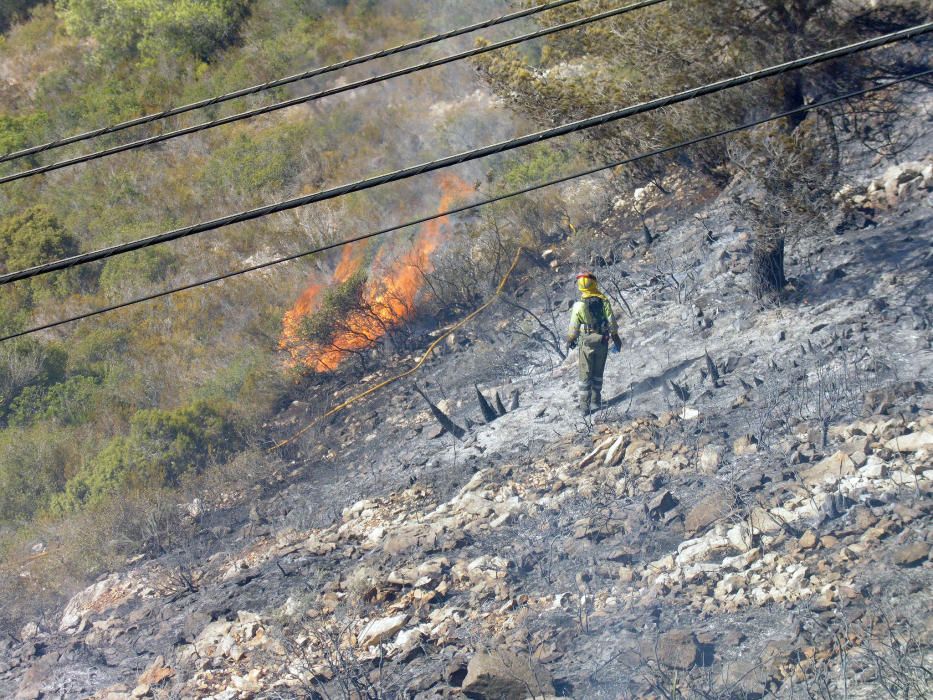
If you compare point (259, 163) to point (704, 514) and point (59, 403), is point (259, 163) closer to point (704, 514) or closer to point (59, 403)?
point (59, 403)

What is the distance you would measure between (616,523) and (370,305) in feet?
20.9

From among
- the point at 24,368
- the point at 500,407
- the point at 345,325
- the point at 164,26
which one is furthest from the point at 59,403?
the point at 164,26

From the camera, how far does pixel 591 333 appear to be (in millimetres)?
9344

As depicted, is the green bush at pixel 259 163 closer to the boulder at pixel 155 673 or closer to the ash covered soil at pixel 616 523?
the ash covered soil at pixel 616 523

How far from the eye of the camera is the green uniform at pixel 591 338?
Result: 9.28 metres

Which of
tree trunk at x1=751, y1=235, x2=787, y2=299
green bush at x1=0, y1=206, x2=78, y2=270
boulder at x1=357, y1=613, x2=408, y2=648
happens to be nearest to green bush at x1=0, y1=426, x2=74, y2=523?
green bush at x1=0, y1=206, x2=78, y2=270

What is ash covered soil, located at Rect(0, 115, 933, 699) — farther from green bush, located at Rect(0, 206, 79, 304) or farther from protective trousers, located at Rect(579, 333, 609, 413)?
green bush, located at Rect(0, 206, 79, 304)

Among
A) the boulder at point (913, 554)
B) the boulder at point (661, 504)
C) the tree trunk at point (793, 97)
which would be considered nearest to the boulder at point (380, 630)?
the boulder at point (661, 504)

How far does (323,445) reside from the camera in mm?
11289

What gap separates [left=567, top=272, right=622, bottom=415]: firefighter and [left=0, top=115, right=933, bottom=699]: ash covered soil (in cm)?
31

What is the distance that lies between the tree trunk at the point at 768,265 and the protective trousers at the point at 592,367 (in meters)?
2.14

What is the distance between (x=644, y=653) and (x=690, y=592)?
0.71 metres

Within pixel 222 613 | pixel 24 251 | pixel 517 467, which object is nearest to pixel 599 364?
pixel 517 467

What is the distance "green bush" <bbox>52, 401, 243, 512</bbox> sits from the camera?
1139cm
